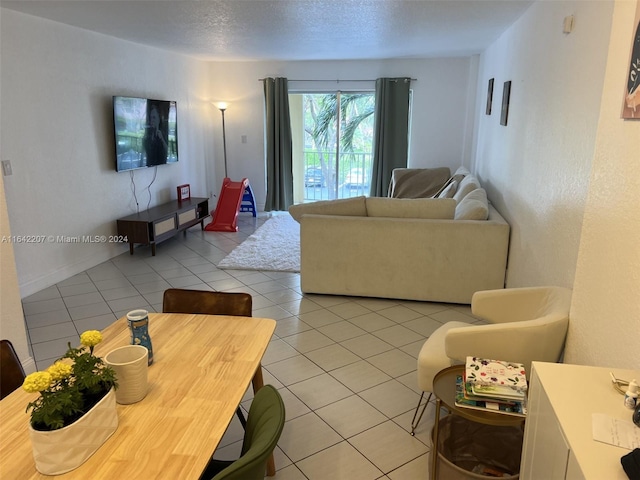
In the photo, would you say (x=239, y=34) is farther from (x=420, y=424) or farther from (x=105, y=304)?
(x=420, y=424)

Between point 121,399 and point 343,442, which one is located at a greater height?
point 121,399

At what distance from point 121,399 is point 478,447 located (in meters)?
1.56

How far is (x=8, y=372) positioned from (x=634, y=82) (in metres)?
2.22

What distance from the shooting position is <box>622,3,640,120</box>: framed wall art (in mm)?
1372

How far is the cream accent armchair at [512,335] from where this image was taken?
6.25 ft

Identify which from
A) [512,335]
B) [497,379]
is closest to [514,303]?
[512,335]

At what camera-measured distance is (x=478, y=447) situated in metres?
2.05

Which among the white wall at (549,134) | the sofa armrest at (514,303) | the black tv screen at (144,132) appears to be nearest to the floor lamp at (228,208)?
the black tv screen at (144,132)

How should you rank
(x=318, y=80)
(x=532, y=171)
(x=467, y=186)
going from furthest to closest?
1. (x=318, y=80)
2. (x=467, y=186)
3. (x=532, y=171)

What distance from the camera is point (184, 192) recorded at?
6.41 metres

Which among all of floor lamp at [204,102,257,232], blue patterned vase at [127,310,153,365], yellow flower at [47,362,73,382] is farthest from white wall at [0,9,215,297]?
yellow flower at [47,362,73,382]

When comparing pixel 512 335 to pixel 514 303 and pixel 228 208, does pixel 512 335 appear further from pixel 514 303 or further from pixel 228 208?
pixel 228 208

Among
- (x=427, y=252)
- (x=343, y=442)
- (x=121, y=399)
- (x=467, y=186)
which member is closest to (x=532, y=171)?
(x=427, y=252)

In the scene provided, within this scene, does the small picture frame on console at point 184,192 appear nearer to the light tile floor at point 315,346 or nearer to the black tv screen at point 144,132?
the black tv screen at point 144,132
